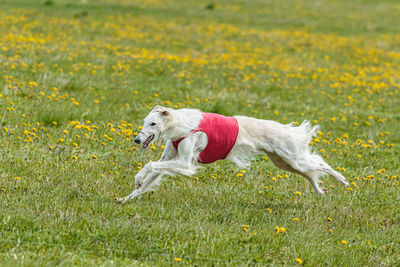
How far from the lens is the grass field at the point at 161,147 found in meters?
4.12

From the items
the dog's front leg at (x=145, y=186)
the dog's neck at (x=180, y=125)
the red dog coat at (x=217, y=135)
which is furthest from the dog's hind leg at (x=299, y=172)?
the dog's front leg at (x=145, y=186)

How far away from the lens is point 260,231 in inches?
177

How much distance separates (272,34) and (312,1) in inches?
599

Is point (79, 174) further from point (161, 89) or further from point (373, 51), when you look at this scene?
point (373, 51)

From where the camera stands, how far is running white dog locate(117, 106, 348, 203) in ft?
16.5

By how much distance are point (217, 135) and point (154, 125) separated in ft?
2.54

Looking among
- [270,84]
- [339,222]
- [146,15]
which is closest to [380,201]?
[339,222]

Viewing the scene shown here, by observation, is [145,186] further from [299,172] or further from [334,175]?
[334,175]

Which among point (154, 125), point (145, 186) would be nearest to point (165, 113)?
point (154, 125)

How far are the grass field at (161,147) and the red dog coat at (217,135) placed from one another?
441 mm

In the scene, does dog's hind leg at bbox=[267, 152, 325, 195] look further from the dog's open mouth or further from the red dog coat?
the dog's open mouth

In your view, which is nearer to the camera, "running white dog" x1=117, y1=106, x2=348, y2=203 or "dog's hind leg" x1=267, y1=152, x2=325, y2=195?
"running white dog" x1=117, y1=106, x2=348, y2=203

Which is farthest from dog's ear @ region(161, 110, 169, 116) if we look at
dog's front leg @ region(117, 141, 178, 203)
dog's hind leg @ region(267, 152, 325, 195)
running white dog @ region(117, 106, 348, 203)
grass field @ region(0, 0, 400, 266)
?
dog's hind leg @ region(267, 152, 325, 195)

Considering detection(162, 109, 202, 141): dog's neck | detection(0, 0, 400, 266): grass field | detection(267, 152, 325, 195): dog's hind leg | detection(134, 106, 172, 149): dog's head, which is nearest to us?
detection(0, 0, 400, 266): grass field
